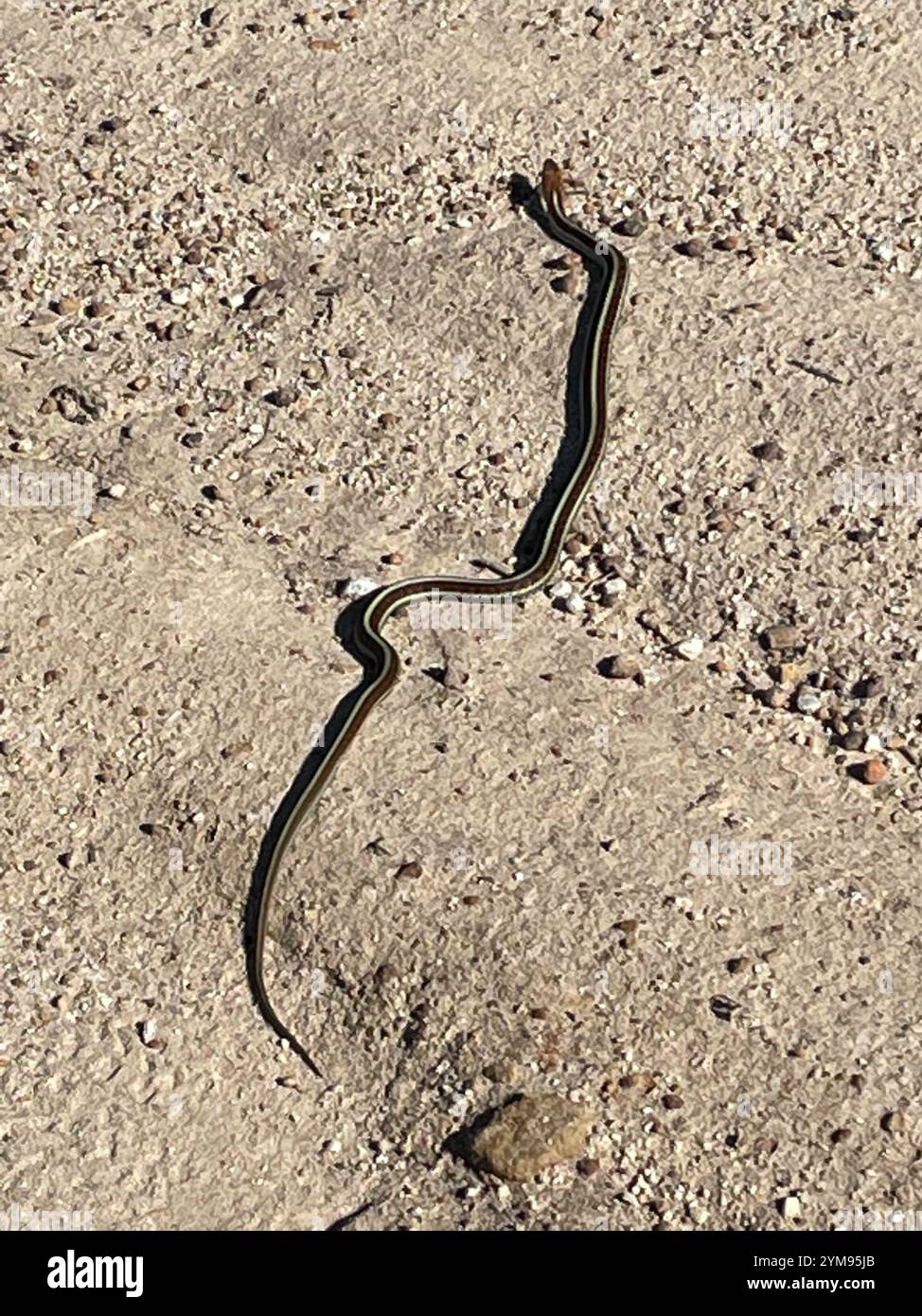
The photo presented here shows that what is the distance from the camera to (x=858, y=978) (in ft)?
22.6

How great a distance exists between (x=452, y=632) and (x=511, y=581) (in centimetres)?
40

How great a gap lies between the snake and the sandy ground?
11 cm

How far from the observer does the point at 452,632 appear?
8391 mm

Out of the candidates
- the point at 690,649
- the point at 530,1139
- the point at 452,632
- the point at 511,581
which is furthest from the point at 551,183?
the point at 530,1139

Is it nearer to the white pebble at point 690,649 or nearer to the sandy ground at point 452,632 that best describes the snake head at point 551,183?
the sandy ground at point 452,632

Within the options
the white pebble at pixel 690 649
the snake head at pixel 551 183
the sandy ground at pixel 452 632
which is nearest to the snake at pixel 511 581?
the snake head at pixel 551 183

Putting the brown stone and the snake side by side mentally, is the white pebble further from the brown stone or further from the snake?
the brown stone

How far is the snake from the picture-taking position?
739 centimetres

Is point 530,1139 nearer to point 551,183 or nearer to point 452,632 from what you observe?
point 452,632

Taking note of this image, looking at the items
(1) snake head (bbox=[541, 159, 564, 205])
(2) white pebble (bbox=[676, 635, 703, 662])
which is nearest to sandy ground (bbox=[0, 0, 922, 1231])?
(2) white pebble (bbox=[676, 635, 703, 662])

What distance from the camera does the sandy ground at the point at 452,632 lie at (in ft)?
22.2

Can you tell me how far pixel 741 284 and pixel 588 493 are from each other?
5.52 ft

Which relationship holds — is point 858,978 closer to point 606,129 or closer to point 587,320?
point 587,320

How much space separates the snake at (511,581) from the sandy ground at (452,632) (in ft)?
0.35
